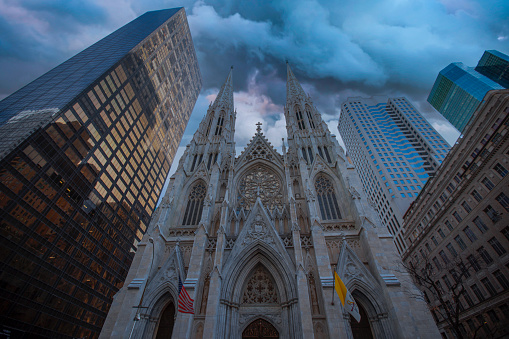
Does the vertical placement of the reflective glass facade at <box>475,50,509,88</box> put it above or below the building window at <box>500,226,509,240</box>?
above

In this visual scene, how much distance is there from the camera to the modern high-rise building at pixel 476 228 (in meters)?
20.6

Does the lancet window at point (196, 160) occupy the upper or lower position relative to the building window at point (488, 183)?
upper

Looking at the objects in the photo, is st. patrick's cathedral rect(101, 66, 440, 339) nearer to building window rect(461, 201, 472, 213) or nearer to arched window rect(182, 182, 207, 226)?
arched window rect(182, 182, 207, 226)

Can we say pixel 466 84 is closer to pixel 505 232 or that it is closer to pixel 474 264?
pixel 474 264

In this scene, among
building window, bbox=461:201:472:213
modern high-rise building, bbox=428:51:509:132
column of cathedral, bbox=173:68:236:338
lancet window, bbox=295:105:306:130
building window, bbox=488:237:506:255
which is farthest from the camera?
modern high-rise building, bbox=428:51:509:132

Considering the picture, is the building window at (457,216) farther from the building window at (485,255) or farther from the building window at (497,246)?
the building window at (497,246)

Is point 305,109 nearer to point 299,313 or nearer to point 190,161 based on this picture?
point 190,161

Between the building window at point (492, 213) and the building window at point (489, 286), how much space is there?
5.51 metres

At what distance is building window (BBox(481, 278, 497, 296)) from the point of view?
2125 cm

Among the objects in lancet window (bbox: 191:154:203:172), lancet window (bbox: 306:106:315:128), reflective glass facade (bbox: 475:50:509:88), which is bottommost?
lancet window (bbox: 191:154:203:172)

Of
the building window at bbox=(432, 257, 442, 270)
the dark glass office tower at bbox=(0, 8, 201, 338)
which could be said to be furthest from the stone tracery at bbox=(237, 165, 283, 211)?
the building window at bbox=(432, 257, 442, 270)

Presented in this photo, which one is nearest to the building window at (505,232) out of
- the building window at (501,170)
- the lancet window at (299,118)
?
the building window at (501,170)

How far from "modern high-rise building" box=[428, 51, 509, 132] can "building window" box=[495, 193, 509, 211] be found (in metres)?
49.0

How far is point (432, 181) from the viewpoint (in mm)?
35312
